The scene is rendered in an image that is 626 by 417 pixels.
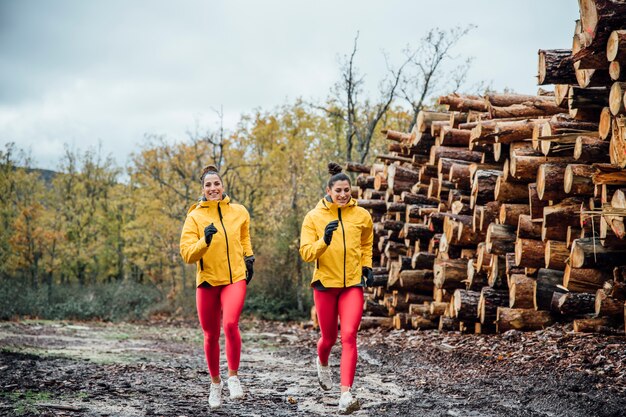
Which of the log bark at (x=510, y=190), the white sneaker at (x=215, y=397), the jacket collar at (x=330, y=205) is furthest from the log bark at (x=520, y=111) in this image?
the white sneaker at (x=215, y=397)

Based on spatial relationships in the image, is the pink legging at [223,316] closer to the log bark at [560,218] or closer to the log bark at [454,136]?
the log bark at [560,218]

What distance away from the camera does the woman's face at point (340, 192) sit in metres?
6.00

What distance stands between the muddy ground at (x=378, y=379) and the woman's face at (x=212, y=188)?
6.19 ft

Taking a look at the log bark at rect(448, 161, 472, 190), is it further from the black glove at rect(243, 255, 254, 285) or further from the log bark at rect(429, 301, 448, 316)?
the black glove at rect(243, 255, 254, 285)

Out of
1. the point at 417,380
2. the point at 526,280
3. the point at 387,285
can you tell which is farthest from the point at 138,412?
the point at 387,285

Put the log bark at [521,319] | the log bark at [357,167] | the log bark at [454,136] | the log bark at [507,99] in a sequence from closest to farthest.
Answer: the log bark at [521,319]
the log bark at [507,99]
the log bark at [454,136]
the log bark at [357,167]

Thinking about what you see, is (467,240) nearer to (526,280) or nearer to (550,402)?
(526,280)

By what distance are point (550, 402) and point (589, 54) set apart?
3320 millimetres

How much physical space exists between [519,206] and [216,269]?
518 cm

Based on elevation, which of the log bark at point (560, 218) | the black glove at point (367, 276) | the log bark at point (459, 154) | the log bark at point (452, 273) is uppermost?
the log bark at point (459, 154)

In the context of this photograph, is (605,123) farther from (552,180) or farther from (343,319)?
(343,319)

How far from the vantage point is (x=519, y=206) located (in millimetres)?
9344

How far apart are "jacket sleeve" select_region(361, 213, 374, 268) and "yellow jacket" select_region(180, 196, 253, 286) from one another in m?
1.12

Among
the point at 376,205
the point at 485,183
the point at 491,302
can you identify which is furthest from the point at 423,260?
the point at 485,183
